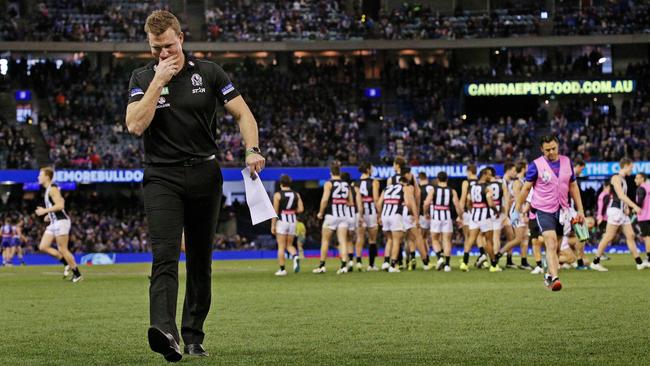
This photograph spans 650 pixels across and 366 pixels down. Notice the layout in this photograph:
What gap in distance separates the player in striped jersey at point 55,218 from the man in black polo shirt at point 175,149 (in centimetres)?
1564

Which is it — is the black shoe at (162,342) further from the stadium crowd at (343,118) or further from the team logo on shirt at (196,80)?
the stadium crowd at (343,118)

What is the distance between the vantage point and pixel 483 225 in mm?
25984

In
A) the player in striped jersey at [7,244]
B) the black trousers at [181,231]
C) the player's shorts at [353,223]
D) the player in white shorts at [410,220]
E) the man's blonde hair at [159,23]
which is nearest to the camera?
the man's blonde hair at [159,23]

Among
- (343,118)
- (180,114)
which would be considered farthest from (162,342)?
(343,118)

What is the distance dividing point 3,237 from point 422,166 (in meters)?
19.1

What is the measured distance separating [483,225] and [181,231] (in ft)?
60.9

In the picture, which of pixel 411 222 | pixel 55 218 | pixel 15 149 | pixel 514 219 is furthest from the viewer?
pixel 15 149

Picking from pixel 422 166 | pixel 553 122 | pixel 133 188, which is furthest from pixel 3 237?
pixel 553 122

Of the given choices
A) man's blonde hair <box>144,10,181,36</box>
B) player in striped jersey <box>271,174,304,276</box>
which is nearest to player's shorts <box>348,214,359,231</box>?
player in striped jersey <box>271,174,304,276</box>

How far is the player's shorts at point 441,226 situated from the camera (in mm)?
26906

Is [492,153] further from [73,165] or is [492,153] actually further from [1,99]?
[1,99]

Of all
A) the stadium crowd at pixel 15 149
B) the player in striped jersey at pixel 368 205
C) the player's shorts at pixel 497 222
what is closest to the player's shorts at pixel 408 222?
the player in striped jersey at pixel 368 205

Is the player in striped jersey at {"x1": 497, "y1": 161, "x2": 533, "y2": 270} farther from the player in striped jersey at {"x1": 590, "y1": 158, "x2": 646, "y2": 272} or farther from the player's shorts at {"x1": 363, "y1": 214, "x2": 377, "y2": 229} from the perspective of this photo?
the player's shorts at {"x1": 363, "y1": 214, "x2": 377, "y2": 229}

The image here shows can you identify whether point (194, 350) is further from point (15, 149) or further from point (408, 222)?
point (15, 149)
